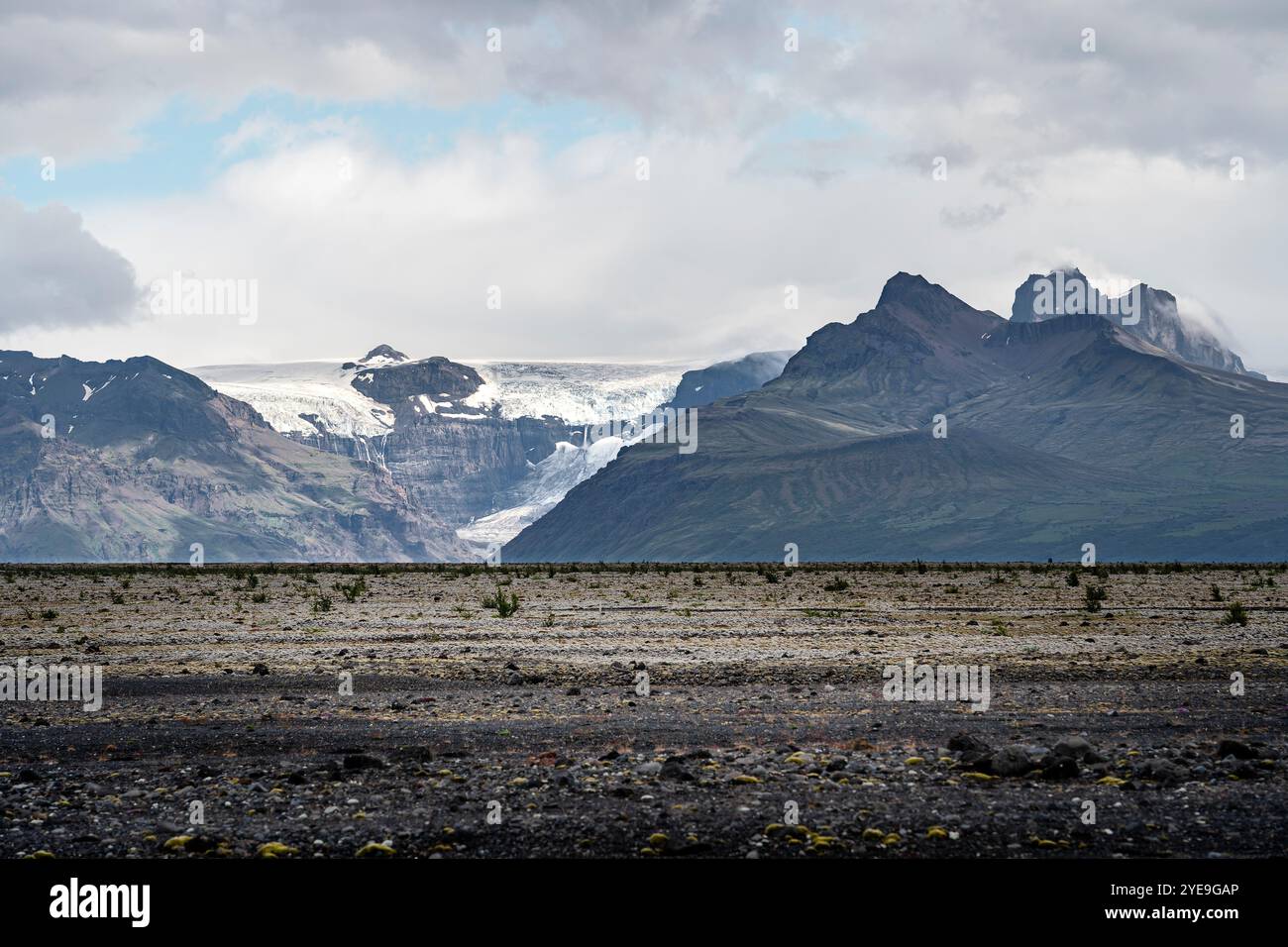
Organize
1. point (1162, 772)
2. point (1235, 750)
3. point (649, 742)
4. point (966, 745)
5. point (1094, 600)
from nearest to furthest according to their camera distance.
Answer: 1. point (1162, 772)
2. point (1235, 750)
3. point (966, 745)
4. point (649, 742)
5. point (1094, 600)

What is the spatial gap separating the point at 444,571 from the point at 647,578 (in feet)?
74.6

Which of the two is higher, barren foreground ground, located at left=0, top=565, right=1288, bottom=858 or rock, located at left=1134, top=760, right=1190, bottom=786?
rock, located at left=1134, top=760, right=1190, bottom=786

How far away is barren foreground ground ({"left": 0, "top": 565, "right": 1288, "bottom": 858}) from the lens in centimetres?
1570

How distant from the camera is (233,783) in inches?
743

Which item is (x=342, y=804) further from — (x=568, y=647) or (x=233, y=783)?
(x=568, y=647)

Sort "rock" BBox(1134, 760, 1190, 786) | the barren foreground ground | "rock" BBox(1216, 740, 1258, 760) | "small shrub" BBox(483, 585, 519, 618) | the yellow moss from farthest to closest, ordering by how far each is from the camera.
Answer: "small shrub" BBox(483, 585, 519, 618) → "rock" BBox(1216, 740, 1258, 760) → "rock" BBox(1134, 760, 1190, 786) → the barren foreground ground → the yellow moss

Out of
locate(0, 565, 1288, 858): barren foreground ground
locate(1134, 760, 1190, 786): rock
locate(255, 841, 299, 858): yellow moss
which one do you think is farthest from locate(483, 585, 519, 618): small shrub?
locate(255, 841, 299, 858): yellow moss

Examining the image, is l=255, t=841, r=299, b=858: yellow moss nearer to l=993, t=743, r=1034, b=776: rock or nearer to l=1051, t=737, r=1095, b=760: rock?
l=993, t=743, r=1034, b=776: rock

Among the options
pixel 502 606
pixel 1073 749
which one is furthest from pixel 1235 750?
pixel 502 606

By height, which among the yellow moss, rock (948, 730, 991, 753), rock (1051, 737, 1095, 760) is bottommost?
the yellow moss

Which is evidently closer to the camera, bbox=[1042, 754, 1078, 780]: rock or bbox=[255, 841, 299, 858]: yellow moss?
bbox=[255, 841, 299, 858]: yellow moss

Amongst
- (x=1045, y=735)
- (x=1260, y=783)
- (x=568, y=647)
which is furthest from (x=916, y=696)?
(x=568, y=647)

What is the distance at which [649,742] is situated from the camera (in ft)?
71.8

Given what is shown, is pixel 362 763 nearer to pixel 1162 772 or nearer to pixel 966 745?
pixel 966 745
